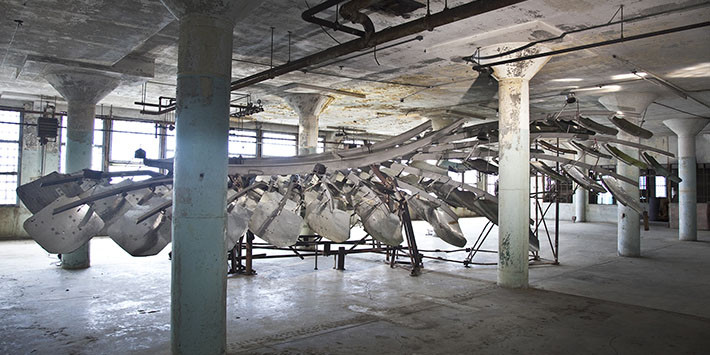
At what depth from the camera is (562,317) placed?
22.4ft

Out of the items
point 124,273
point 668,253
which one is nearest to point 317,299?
point 124,273

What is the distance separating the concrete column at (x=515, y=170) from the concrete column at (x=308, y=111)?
22.3 feet

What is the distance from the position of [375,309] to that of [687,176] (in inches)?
635

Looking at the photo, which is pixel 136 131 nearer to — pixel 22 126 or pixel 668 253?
pixel 22 126

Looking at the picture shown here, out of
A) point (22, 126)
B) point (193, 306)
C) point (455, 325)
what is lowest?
point (455, 325)

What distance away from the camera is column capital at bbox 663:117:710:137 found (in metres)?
17.2

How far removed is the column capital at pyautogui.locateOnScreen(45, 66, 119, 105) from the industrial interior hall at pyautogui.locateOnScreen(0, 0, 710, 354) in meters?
0.06

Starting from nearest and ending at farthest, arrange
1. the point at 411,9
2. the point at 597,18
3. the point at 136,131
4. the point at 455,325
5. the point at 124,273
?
the point at 455,325 < the point at 411,9 < the point at 597,18 < the point at 124,273 < the point at 136,131

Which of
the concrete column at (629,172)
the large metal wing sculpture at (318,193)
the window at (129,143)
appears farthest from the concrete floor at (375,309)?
the window at (129,143)

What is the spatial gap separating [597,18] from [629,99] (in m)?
6.74

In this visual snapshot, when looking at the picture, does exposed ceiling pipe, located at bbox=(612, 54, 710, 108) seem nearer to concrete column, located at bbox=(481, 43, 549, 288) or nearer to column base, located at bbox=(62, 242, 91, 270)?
concrete column, located at bbox=(481, 43, 549, 288)

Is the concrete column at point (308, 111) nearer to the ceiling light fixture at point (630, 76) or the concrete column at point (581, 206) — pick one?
the ceiling light fixture at point (630, 76)

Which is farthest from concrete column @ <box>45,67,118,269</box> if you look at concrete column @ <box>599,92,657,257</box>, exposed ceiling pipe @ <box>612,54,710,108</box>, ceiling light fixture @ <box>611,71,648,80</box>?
concrete column @ <box>599,92,657,257</box>

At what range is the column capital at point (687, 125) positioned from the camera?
56.4 feet
